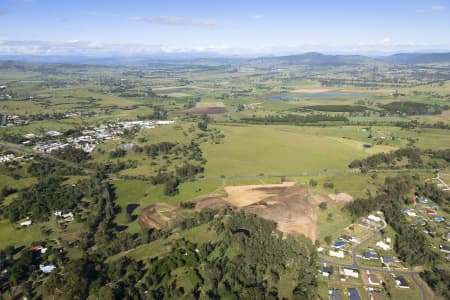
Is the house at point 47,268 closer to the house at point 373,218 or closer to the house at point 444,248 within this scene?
the house at point 373,218

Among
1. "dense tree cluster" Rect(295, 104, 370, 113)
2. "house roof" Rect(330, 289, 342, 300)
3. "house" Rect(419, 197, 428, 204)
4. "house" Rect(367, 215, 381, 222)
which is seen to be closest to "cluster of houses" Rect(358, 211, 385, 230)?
"house" Rect(367, 215, 381, 222)

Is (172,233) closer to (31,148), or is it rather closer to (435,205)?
(435,205)

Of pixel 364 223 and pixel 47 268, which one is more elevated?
pixel 364 223

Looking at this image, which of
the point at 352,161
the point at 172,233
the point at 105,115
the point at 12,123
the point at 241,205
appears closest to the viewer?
the point at 172,233

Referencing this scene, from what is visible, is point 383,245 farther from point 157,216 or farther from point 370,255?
point 157,216

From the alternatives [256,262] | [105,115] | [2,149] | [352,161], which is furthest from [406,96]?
[2,149]

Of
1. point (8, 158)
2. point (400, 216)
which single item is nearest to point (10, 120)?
point (8, 158)
